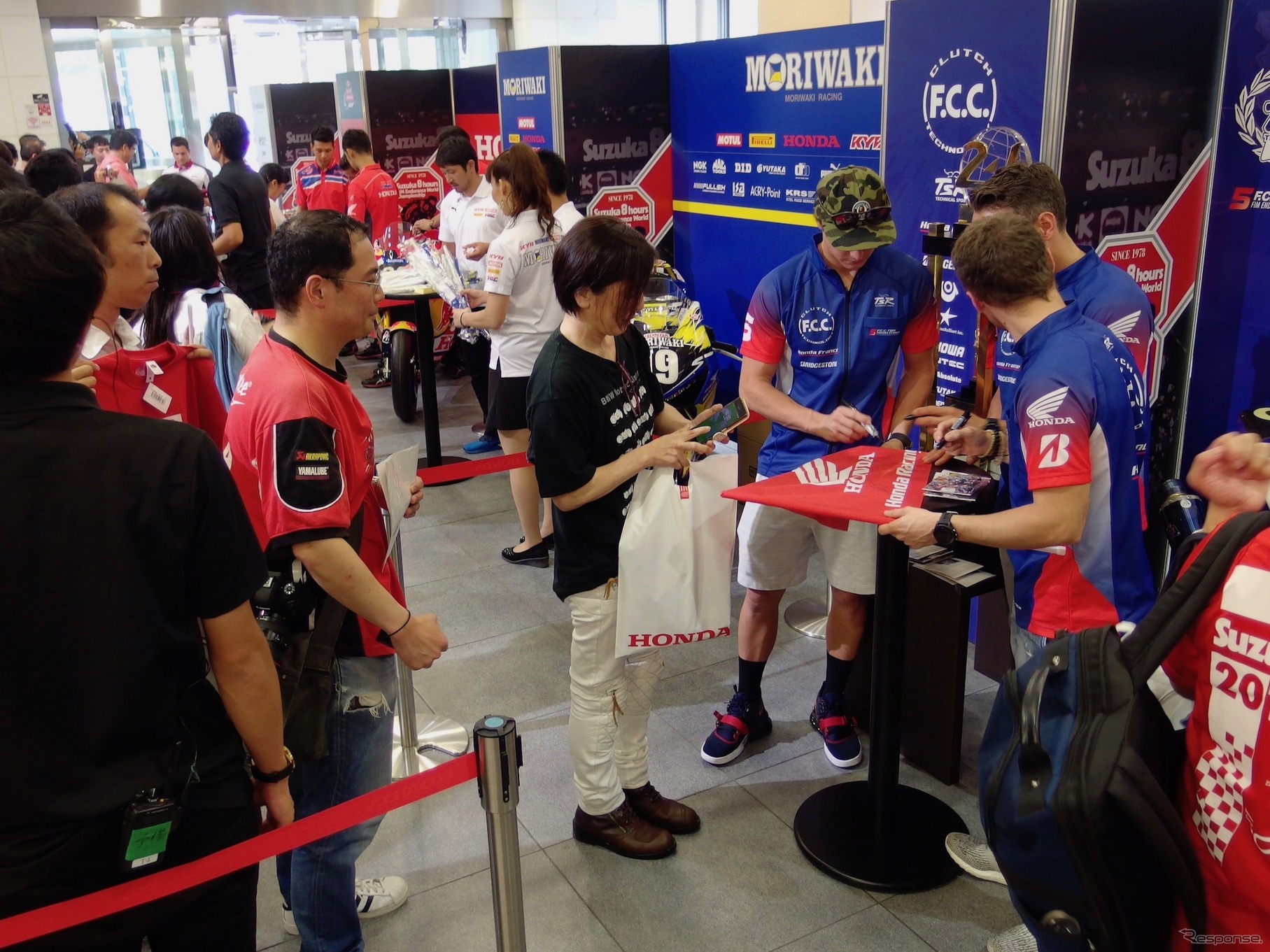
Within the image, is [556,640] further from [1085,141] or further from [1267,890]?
[1267,890]

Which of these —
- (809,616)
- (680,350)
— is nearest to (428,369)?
(680,350)

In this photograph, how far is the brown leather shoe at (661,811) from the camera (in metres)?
2.79

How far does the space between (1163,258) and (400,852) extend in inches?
112

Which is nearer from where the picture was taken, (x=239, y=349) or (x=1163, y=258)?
(x=239, y=349)

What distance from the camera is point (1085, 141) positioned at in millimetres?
3002

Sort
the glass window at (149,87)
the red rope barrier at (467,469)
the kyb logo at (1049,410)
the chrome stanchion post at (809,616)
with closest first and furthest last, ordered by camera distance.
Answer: the kyb logo at (1049,410) → the red rope barrier at (467,469) → the chrome stanchion post at (809,616) → the glass window at (149,87)

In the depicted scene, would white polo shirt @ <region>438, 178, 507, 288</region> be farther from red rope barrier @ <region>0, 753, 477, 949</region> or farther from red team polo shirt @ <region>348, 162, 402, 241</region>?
red rope barrier @ <region>0, 753, 477, 949</region>

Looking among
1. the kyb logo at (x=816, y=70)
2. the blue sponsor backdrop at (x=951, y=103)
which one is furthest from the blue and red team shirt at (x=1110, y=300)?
the kyb logo at (x=816, y=70)

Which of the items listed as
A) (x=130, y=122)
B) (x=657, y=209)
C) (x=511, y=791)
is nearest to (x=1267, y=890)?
(x=511, y=791)

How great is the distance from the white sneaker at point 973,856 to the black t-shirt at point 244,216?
4.59 metres

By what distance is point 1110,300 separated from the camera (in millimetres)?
2557

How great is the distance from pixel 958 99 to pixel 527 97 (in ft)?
9.58

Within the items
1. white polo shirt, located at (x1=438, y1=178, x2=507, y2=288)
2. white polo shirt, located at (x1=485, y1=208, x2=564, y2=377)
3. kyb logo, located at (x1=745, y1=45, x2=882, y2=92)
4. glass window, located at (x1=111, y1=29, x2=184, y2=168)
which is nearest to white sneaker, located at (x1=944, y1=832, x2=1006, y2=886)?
white polo shirt, located at (x1=485, y1=208, x2=564, y2=377)

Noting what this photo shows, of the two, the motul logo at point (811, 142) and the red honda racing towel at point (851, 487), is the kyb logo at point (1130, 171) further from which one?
the motul logo at point (811, 142)
